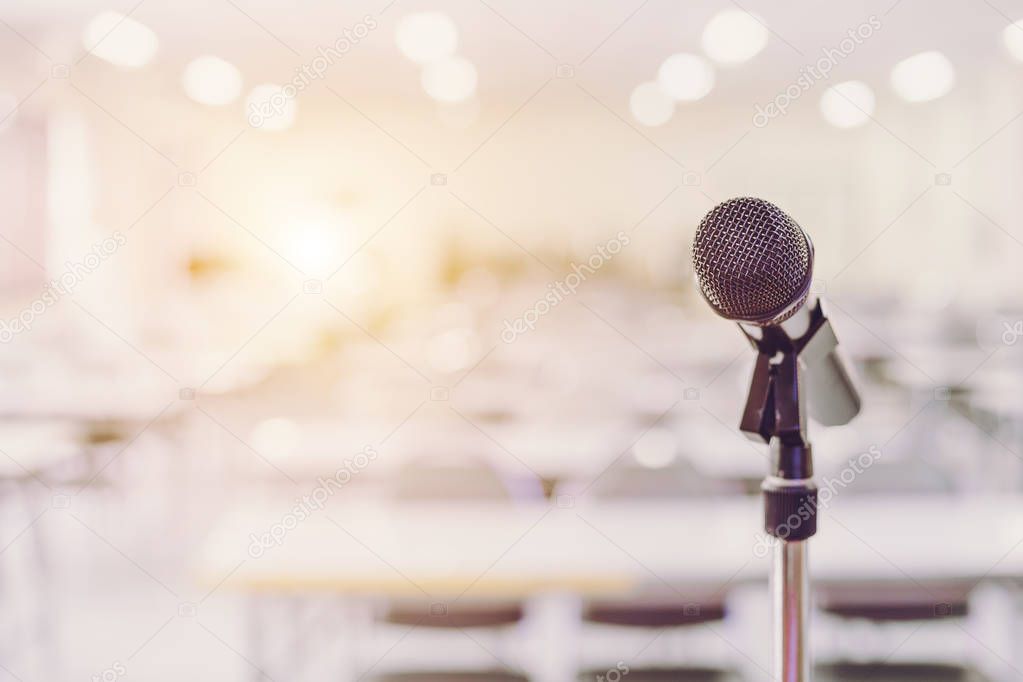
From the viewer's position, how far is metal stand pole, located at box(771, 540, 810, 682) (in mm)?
778

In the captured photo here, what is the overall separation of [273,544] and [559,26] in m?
5.53

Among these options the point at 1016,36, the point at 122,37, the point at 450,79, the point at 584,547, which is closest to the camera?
the point at 584,547

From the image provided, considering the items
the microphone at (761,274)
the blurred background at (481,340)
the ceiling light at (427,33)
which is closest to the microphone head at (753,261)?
the microphone at (761,274)

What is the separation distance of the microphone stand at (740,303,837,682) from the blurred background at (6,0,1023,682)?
91 mm

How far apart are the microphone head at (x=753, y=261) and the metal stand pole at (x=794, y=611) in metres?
0.22

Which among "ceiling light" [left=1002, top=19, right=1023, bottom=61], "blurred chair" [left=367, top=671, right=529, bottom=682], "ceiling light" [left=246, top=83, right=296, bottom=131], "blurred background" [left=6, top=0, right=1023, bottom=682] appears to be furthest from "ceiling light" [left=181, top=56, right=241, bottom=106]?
"ceiling light" [left=1002, top=19, right=1023, bottom=61]

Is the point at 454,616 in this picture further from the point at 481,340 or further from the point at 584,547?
the point at 481,340

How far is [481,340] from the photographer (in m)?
7.12

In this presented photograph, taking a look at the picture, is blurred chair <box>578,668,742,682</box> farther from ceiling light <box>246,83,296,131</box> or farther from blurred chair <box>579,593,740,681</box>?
ceiling light <box>246,83,296,131</box>

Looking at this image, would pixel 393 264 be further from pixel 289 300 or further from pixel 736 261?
pixel 736 261

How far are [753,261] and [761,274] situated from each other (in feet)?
0.05

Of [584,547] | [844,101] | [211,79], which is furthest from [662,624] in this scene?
[844,101]

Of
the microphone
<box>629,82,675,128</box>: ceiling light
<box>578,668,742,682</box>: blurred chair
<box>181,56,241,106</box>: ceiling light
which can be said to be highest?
<box>629,82,675,128</box>: ceiling light

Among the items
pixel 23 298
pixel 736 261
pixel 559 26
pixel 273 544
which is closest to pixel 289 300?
pixel 23 298
